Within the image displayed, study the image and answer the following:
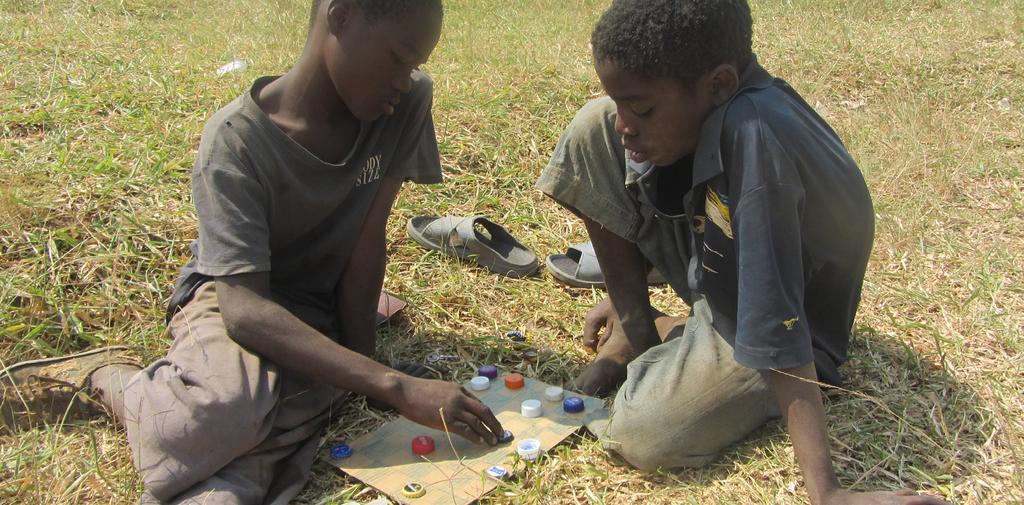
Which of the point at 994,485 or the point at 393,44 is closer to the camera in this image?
the point at 994,485

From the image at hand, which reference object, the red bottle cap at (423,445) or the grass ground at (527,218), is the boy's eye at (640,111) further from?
the red bottle cap at (423,445)

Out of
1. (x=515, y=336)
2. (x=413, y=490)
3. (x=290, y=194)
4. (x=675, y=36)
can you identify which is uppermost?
(x=675, y=36)

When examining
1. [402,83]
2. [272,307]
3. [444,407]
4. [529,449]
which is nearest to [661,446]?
[529,449]

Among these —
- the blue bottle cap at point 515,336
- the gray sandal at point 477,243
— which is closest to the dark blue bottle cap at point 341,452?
→ the blue bottle cap at point 515,336

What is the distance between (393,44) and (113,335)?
1292mm

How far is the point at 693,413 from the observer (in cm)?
222

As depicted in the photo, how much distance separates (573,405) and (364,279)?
736 mm

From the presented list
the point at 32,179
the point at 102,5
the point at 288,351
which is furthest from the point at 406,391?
the point at 102,5

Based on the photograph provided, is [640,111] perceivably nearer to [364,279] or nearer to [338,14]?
[338,14]

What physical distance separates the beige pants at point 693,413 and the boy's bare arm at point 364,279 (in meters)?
0.84

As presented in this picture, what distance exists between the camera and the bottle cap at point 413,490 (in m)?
2.14

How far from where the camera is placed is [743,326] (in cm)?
192

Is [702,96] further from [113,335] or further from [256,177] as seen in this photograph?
[113,335]

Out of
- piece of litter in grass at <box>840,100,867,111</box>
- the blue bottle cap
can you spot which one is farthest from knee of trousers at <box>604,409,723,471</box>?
piece of litter in grass at <box>840,100,867,111</box>
